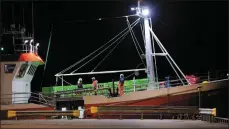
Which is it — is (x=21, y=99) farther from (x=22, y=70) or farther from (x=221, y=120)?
(x=221, y=120)

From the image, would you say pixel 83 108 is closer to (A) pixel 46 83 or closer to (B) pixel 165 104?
(B) pixel 165 104

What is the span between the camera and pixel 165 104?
70.1ft

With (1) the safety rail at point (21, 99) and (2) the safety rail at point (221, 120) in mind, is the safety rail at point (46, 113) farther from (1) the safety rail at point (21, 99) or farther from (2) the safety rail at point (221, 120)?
(2) the safety rail at point (221, 120)

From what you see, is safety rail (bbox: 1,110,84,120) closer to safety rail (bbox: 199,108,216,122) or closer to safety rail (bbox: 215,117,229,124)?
safety rail (bbox: 199,108,216,122)

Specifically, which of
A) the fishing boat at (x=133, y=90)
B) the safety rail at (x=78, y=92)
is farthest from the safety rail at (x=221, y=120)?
the safety rail at (x=78, y=92)

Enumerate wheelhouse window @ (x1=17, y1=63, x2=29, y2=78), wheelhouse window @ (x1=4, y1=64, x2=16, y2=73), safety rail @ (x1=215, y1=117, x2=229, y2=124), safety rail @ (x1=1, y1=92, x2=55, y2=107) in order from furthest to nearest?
wheelhouse window @ (x1=17, y1=63, x2=29, y2=78)
wheelhouse window @ (x1=4, y1=64, x2=16, y2=73)
safety rail @ (x1=1, y1=92, x2=55, y2=107)
safety rail @ (x1=215, y1=117, x2=229, y2=124)

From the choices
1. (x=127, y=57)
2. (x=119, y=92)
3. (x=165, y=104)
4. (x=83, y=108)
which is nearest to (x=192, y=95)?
(x=165, y=104)

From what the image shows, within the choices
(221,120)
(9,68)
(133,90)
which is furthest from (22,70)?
(221,120)

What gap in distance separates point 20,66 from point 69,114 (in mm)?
6169

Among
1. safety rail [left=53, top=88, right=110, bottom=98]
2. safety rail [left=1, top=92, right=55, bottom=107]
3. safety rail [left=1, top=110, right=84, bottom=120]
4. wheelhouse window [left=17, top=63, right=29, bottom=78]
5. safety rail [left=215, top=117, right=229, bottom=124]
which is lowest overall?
safety rail [left=215, top=117, right=229, bottom=124]

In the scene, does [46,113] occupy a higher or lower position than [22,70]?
lower

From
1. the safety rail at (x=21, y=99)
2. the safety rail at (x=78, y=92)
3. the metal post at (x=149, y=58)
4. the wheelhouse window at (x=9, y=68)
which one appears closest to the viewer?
the safety rail at (x=78, y=92)

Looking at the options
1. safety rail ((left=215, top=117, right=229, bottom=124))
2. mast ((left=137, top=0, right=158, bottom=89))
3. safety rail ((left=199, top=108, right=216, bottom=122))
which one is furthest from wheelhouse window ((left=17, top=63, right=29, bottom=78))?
safety rail ((left=215, top=117, right=229, bottom=124))

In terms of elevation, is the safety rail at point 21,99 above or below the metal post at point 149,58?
below
